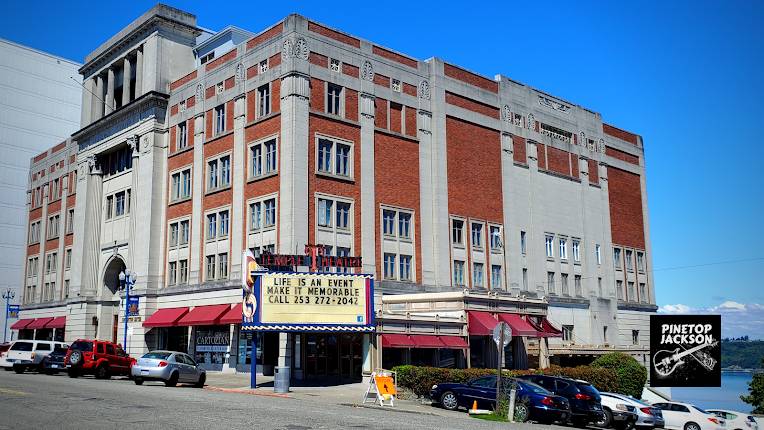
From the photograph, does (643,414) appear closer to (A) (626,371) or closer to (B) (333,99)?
(A) (626,371)

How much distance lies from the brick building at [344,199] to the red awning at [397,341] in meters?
0.14

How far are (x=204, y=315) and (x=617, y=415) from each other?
2844 centimetres

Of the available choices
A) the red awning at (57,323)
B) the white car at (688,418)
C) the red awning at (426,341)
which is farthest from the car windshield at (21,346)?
the white car at (688,418)

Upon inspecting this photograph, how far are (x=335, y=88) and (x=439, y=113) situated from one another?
32.5ft

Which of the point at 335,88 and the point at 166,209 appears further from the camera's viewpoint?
the point at 166,209

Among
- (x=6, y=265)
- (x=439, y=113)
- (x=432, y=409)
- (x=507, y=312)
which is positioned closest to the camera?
(x=432, y=409)

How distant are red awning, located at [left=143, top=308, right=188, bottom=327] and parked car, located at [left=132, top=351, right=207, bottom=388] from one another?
720 inches

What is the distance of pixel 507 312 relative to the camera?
50.0 m

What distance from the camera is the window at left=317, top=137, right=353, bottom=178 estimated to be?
49406 mm

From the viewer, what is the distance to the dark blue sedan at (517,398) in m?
27.9

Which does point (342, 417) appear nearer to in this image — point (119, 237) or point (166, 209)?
point (166, 209)

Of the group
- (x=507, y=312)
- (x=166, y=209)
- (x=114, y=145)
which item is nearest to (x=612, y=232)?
(x=507, y=312)

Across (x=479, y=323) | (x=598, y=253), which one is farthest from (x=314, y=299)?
(x=598, y=253)

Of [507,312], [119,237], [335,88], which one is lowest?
[507,312]
